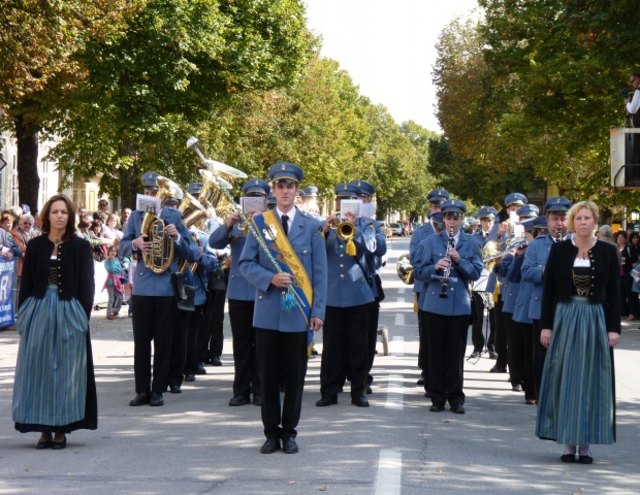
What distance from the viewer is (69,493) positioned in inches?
315

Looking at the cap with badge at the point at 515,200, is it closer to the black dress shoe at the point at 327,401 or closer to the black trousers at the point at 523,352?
the black trousers at the point at 523,352

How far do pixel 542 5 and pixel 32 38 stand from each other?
44.2ft

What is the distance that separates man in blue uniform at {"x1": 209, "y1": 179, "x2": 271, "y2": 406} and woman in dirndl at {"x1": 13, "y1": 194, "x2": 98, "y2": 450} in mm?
2647

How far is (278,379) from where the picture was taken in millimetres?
9609

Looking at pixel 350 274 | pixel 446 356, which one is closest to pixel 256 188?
pixel 350 274

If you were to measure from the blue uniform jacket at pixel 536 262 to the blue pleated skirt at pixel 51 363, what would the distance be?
4.40 metres

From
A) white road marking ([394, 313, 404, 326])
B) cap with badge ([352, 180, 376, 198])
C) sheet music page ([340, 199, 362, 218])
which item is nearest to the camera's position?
sheet music page ([340, 199, 362, 218])

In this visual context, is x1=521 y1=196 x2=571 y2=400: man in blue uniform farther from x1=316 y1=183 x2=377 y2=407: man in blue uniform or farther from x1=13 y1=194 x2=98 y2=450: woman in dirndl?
x1=13 y1=194 x2=98 y2=450: woman in dirndl

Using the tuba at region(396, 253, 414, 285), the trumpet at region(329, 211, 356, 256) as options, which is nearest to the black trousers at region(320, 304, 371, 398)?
the trumpet at region(329, 211, 356, 256)

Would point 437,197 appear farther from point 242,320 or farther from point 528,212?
point 242,320

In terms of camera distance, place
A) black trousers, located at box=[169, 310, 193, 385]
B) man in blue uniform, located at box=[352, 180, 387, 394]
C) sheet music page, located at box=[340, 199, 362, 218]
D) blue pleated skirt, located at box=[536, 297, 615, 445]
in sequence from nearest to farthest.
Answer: blue pleated skirt, located at box=[536, 297, 615, 445]
sheet music page, located at box=[340, 199, 362, 218]
man in blue uniform, located at box=[352, 180, 387, 394]
black trousers, located at box=[169, 310, 193, 385]

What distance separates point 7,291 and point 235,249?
8384 millimetres

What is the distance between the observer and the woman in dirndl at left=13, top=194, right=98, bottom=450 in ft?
31.8

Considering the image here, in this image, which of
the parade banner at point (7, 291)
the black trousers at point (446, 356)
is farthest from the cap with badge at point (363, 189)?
the parade banner at point (7, 291)
